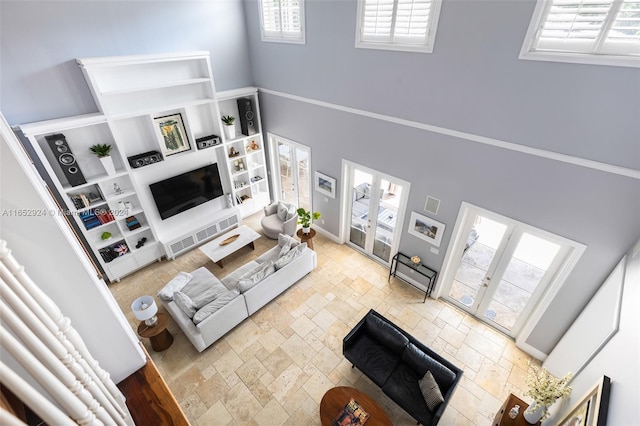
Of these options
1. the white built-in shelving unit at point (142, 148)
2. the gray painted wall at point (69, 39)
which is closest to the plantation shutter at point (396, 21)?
the white built-in shelving unit at point (142, 148)

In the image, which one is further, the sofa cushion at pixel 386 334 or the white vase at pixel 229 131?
the white vase at pixel 229 131

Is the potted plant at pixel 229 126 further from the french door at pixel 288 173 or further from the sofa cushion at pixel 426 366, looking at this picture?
the sofa cushion at pixel 426 366

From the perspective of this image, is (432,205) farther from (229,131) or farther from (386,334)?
(229,131)

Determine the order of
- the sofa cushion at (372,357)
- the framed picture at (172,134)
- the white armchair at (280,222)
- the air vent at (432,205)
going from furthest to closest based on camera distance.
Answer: the white armchair at (280,222), the framed picture at (172,134), the air vent at (432,205), the sofa cushion at (372,357)

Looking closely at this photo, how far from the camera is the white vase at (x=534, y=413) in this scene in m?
3.28

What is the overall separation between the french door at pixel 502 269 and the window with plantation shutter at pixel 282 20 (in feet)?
15.2

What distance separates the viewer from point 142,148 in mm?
6082

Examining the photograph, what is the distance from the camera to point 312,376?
15.3 ft

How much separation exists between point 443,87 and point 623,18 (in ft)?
5.93

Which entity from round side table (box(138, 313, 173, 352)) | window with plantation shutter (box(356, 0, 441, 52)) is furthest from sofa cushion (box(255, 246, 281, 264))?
window with plantation shutter (box(356, 0, 441, 52))

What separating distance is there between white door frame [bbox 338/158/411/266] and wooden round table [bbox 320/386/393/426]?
2.93 m

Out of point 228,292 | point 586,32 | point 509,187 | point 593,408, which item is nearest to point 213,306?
point 228,292

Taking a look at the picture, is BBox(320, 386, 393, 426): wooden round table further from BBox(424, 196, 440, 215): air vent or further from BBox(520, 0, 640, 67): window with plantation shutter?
BBox(520, 0, 640, 67): window with plantation shutter

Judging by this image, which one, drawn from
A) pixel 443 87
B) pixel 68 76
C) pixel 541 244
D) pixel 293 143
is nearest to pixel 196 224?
pixel 293 143
